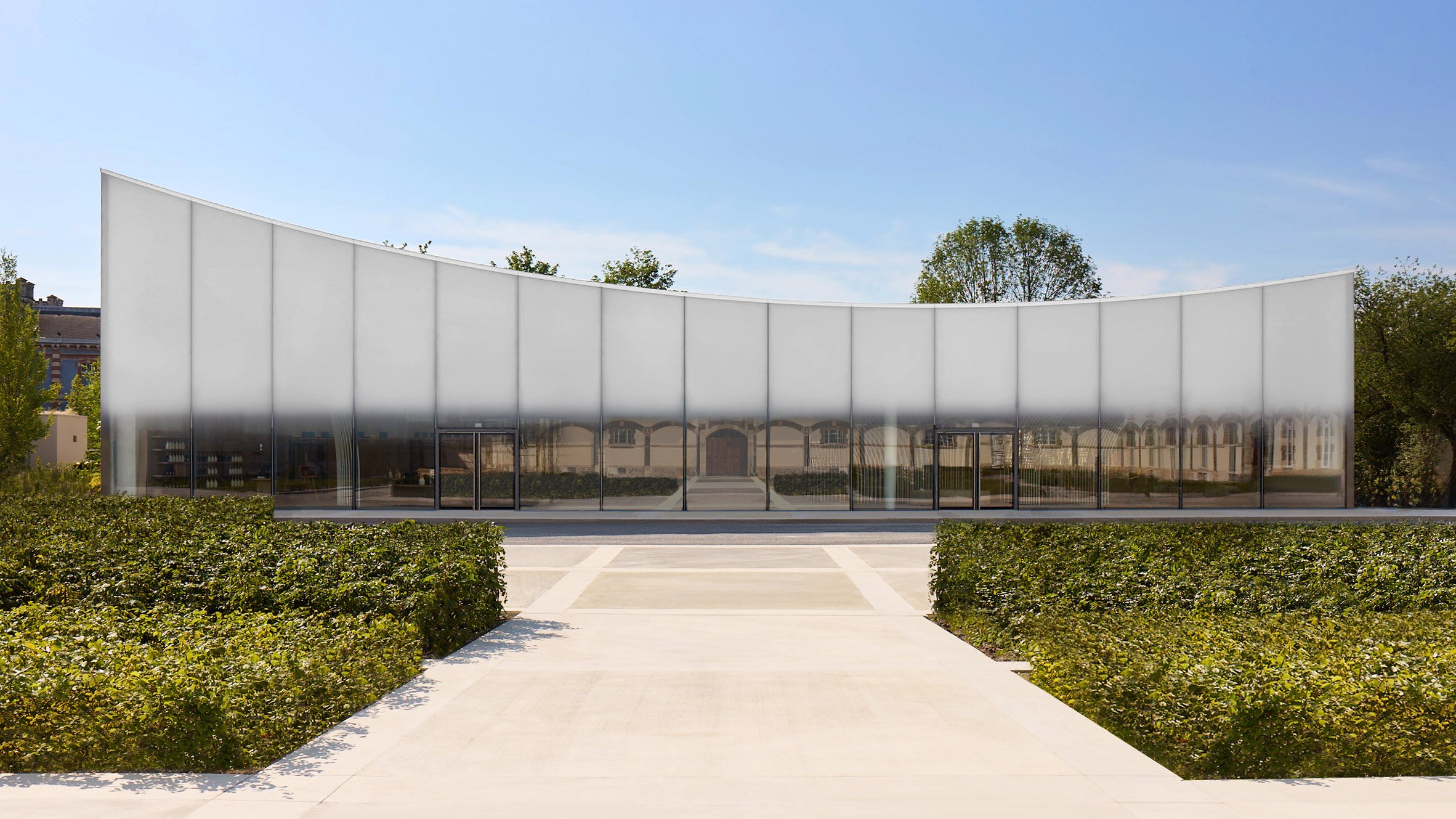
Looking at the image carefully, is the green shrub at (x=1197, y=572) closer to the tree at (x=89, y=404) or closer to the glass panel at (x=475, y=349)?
the glass panel at (x=475, y=349)

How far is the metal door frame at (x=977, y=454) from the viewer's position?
29.2 meters

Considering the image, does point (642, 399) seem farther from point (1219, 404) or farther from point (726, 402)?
point (1219, 404)

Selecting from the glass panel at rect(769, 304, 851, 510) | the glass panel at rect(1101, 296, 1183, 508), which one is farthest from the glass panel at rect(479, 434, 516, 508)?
the glass panel at rect(1101, 296, 1183, 508)

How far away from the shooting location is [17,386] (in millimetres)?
31203

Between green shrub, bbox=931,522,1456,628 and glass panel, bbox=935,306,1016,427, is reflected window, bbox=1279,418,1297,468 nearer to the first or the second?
glass panel, bbox=935,306,1016,427

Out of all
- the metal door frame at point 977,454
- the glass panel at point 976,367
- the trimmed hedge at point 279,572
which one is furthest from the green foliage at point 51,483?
the glass panel at point 976,367

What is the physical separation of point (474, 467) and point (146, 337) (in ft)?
33.9

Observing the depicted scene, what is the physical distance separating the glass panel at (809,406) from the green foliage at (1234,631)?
13.3 m

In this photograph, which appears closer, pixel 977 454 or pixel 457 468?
pixel 457 468

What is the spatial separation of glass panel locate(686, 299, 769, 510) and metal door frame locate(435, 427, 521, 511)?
5.06 meters

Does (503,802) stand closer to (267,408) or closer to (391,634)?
(391,634)

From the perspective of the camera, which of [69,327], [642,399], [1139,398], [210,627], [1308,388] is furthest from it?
[69,327]

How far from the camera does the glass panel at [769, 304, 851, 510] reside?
29.0 metres

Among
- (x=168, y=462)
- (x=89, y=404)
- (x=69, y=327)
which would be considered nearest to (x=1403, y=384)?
(x=168, y=462)
